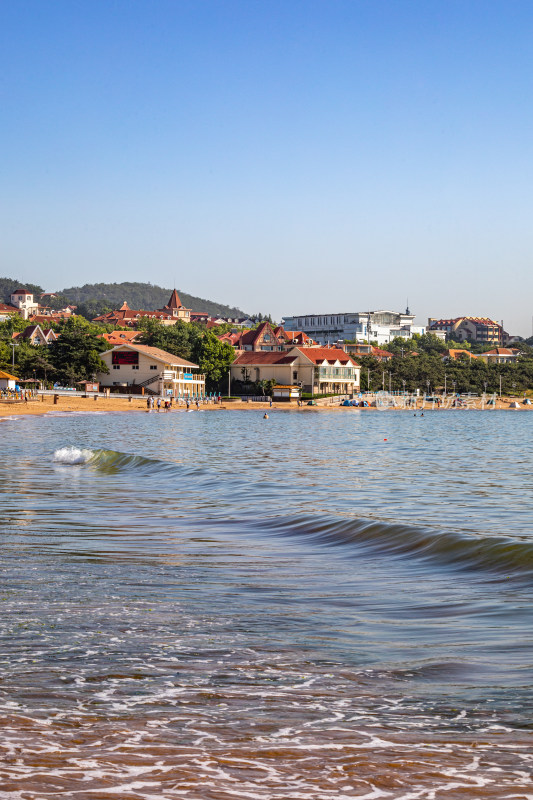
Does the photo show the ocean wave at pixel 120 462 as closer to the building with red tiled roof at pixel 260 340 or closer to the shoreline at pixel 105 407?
the shoreline at pixel 105 407

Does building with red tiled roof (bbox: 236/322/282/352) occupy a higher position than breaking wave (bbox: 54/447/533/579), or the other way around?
building with red tiled roof (bbox: 236/322/282/352)

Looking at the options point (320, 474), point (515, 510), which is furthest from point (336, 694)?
point (320, 474)

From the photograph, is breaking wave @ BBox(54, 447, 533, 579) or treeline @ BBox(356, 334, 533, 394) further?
treeline @ BBox(356, 334, 533, 394)

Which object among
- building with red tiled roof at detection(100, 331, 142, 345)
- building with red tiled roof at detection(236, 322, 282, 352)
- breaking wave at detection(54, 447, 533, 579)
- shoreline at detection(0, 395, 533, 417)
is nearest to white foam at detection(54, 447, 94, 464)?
breaking wave at detection(54, 447, 533, 579)

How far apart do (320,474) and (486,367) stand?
544 feet

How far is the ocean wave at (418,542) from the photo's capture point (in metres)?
11.8

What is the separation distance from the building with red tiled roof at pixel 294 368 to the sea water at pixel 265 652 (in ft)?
389

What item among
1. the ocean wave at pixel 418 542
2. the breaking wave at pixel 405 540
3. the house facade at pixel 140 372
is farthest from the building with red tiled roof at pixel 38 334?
the ocean wave at pixel 418 542

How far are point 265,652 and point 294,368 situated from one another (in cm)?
13076

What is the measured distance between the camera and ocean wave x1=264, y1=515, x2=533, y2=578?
466 inches

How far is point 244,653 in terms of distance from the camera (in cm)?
700

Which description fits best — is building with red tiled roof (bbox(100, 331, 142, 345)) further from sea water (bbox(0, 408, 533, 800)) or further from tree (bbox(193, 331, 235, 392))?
sea water (bbox(0, 408, 533, 800))

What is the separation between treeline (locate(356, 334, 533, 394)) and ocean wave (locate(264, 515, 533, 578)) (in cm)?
14108

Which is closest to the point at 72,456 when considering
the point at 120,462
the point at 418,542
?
the point at 120,462
